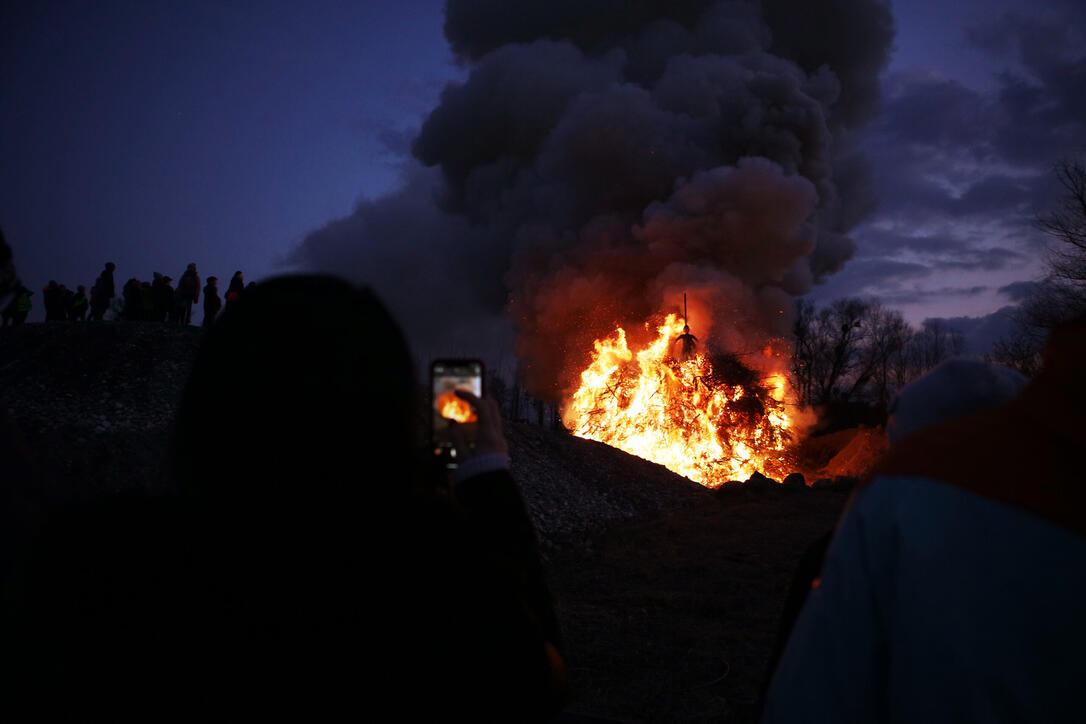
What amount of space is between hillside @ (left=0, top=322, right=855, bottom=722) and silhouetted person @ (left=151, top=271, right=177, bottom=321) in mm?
4054

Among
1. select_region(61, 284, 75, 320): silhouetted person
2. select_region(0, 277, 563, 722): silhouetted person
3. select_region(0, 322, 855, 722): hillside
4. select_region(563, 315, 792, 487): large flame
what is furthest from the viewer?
select_region(563, 315, 792, 487): large flame

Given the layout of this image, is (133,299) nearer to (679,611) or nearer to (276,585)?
(679,611)

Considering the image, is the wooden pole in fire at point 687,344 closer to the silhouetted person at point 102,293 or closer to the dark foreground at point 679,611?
the dark foreground at point 679,611

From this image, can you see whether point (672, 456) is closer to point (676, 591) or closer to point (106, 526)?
point (676, 591)

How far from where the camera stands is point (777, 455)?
25.0m

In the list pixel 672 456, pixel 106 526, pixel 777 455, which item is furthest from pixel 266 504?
pixel 777 455

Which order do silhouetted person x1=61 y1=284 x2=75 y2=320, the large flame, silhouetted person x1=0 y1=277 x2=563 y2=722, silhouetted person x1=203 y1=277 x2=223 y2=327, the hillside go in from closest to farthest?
silhouetted person x1=0 y1=277 x2=563 y2=722 < the hillside < silhouetted person x1=203 y1=277 x2=223 y2=327 < silhouetted person x1=61 y1=284 x2=75 y2=320 < the large flame

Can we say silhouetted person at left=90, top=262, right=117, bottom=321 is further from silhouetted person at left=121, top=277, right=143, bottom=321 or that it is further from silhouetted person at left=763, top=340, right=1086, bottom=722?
silhouetted person at left=763, top=340, right=1086, bottom=722

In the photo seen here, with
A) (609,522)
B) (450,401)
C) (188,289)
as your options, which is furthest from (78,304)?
(450,401)

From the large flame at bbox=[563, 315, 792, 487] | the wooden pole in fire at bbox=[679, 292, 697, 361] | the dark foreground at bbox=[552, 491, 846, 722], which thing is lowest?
the dark foreground at bbox=[552, 491, 846, 722]

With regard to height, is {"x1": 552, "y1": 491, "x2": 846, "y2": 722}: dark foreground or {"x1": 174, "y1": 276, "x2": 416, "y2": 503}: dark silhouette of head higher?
{"x1": 174, "y1": 276, "x2": 416, "y2": 503}: dark silhouette of head

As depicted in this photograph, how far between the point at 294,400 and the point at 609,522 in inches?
503

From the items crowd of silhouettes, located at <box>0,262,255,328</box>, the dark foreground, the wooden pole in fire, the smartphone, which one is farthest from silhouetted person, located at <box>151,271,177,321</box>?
the smartphone

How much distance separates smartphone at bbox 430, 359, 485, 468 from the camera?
1.93 metres
